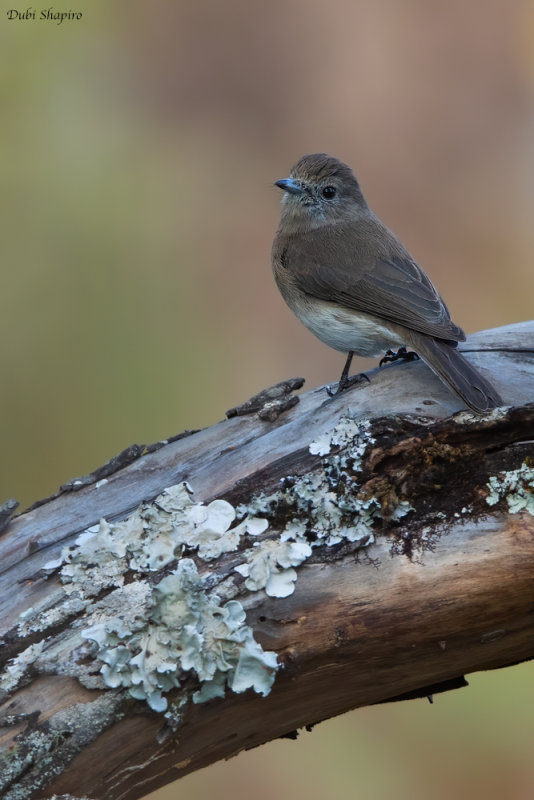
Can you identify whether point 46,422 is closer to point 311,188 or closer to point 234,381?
Answer: point 234,381

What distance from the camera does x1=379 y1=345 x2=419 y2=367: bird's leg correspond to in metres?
3.62

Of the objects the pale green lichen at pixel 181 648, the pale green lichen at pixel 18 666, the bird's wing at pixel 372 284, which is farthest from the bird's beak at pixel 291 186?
the pale green lichen at pixel 18 666

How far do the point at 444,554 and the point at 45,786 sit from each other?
4.20 ft

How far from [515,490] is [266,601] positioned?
2.66 ft

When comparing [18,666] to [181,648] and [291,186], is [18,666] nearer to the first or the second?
[181,648]

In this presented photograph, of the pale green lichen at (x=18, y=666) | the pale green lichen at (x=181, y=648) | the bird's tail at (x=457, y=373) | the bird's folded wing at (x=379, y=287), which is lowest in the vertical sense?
the pale green lichen at (x=181, y=648)

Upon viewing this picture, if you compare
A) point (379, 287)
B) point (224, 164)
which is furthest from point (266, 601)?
point (224, 164)

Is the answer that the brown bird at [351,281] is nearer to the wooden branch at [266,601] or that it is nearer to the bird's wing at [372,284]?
the bird's wing at [372,284]

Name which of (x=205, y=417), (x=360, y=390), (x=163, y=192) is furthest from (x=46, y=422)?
(x=360, y=390)

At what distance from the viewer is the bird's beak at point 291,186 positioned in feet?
15.2

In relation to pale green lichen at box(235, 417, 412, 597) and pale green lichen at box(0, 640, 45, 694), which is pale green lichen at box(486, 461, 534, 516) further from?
pale green lichen at box(0, 640, 45, 694)

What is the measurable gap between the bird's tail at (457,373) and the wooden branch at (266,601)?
92 mm

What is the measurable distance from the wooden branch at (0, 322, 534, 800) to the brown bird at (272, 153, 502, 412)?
0.44m

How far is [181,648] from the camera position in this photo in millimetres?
2553
